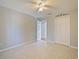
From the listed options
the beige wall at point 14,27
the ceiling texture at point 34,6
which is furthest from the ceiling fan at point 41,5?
the beige wall at point 14,27

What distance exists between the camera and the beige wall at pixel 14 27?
1.61 meters

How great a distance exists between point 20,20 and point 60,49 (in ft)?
2.59

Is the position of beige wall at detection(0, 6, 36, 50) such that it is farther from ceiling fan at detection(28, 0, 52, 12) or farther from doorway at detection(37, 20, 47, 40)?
ceiling fan at detection(28, 0, 52, 12)

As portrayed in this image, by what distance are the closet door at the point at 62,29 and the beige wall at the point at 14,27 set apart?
39 centimetres

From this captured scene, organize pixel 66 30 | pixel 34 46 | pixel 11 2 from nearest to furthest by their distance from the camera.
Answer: pixel 66 30, pixel 11 2, pixel 34 46

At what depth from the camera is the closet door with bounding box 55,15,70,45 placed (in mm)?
1486

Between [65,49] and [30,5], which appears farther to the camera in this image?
[30,5]

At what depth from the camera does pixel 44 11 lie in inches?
67.8

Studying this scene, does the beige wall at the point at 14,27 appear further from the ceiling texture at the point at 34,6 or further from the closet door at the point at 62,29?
the closet door at the point at 62,29

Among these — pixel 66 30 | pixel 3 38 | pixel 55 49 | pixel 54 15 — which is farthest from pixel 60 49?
pixel 3 38

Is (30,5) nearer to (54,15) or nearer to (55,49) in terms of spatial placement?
(54,15)

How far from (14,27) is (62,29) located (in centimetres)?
76

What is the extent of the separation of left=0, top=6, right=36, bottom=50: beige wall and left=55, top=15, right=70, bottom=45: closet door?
15.5 inches

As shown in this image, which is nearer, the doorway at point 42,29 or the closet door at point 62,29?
the closet door at point 62,29
